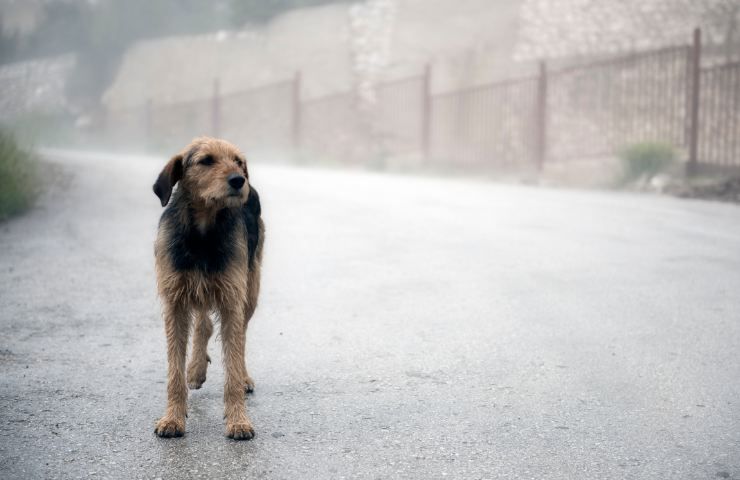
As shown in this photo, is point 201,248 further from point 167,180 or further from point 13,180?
point 13,180

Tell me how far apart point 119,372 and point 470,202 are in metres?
8.64

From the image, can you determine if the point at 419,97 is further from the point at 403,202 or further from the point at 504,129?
the point at 403,202

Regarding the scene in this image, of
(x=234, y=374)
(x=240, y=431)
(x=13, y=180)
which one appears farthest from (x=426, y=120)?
(x=240, y=431)

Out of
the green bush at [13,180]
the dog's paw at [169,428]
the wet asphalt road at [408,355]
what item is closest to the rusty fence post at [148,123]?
the green bush at [13,180]

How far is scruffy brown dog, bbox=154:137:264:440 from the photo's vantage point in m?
4.03

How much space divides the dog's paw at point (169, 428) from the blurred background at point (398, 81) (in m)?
11.9

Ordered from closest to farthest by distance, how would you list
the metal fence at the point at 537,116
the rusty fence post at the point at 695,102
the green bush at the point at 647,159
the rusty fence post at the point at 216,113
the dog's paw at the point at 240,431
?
the dog's paw at the point at 240,431 < the rusty fence post at the point at 695,102 < the green bush at the point at 647,159 < the metal fence at the point at 537,116 < the rusty fence post at the point at 216,113

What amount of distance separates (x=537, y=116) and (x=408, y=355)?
49.6 ft

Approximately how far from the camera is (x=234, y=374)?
4.03m

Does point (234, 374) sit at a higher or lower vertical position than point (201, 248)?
lower

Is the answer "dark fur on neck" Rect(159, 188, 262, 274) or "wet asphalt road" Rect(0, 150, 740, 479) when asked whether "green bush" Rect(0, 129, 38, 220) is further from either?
"dark fur on neck" Rect(159, 188, 262, 274)

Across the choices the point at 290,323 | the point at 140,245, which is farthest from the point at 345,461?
the point at 140,245

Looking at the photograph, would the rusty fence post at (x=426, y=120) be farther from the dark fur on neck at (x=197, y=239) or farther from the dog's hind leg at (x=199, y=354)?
the dark fur on neck at (x=197, y=239)

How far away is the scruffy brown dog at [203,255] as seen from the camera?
13.2ft
